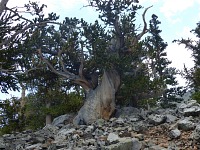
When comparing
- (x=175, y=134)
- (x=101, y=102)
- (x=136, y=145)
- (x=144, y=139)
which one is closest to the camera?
(x=136, y=145)

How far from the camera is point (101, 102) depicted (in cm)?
1473

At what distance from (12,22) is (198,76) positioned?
977 cm

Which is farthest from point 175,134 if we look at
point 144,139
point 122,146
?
point 122,146

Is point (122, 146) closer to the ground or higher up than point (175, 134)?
closer to the ground

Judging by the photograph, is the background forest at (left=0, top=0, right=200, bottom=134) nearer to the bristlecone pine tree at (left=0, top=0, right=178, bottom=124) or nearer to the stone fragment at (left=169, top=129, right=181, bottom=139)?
the bristlecone pine tree at (left=0, top=0, right=178, bottom=124)

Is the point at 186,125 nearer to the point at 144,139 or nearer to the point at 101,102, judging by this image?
the point at 144,139

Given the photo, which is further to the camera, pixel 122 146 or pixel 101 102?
pixel 101 102

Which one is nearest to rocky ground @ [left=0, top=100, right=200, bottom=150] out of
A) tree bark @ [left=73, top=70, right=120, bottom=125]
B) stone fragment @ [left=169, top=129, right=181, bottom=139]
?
stone fragment @ [left=169, top=129, right=181, bottom=139]

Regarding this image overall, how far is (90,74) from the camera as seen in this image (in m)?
16.6

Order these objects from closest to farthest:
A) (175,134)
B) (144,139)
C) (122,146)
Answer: (122,146)
(175,134)
(144,139)

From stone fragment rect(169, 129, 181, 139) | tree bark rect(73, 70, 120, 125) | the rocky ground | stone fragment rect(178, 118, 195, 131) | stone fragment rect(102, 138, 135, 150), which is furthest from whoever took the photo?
tree bark rect(73, 70, 120, 125)

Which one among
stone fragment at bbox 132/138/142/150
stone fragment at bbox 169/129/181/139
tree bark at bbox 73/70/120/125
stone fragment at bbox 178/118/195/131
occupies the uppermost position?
tree bark at bbox 73/70/120/125

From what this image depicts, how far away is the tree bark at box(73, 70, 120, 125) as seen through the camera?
14.3m

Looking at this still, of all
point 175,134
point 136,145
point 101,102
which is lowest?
point 136,145
